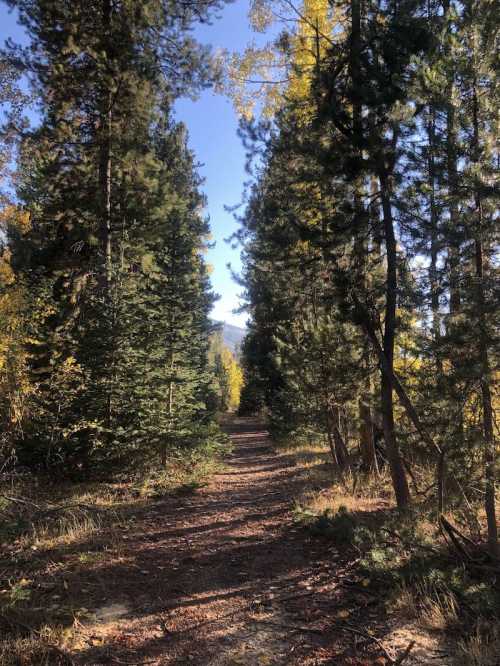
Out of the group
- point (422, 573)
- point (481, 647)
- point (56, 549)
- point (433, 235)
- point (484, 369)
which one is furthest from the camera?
point (433, 235)

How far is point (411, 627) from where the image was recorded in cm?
381

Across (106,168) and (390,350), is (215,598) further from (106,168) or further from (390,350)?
(106,168)

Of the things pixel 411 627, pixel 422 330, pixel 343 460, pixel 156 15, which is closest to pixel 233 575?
pixel 411 627

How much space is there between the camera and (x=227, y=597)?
175 inches

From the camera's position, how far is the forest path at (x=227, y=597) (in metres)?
3.45

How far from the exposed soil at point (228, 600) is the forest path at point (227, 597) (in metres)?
0.01

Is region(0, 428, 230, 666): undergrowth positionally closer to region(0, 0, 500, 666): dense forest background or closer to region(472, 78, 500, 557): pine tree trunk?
region(0, 0, 500, 666): dense forest background

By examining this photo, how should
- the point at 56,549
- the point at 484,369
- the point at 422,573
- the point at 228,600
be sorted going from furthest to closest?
the point at 56,549, the point at 484,369, the point at 422,573, the point at 228,600

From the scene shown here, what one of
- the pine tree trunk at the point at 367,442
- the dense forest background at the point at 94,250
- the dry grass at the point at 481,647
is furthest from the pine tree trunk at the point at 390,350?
the dense forest background at the point at 94,250

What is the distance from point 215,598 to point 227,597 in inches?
5.1

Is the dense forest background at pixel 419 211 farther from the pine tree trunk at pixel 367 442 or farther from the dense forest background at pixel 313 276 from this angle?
the pine tree trunk at pixel 367 442

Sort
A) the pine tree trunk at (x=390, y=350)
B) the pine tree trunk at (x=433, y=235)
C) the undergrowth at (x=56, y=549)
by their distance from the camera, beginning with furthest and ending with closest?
the pine tree trunk at (x=390, y=350), the pine tree trunk at (x=433, y=235), the undergrowth at (x=56, y=549)

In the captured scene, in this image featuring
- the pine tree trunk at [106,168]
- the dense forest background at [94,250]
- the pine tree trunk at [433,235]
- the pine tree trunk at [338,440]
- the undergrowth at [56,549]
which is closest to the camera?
the undergrowth at [56,549]

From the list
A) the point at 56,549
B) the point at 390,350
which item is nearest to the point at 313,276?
the point at 390,350
